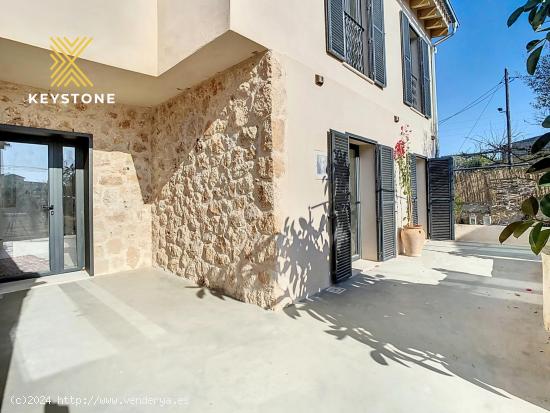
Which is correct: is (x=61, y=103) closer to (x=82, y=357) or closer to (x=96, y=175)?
(x=96, y=175)

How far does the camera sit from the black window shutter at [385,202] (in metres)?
5.46

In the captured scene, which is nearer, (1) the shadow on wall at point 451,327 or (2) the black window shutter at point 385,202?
(1) the shadow on wall at point 451,327

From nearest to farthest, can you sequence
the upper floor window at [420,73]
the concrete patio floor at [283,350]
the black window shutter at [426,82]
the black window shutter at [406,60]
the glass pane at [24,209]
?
1. the concrete patio floor at [283,350]
2. the glass pane at [24,209]
3. the black window shutter at [406,60]
4. the upper floor window at [420,73]
5. the black window shutter at [426,82]

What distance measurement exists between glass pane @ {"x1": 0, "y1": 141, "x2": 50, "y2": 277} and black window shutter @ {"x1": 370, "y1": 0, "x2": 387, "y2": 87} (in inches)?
235

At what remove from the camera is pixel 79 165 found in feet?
17.1

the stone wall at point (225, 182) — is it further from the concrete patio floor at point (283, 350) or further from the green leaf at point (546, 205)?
the green leaf at point (546, 205)

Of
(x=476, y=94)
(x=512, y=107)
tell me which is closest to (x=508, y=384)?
(x=512, y=107)

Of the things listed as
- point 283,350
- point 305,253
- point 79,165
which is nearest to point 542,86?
point 305,253

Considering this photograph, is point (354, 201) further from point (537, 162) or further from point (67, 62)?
point (67, 62)

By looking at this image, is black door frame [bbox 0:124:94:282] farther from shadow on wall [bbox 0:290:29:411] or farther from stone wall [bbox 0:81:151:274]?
shadow on wall [bbox 0:290:29:411]

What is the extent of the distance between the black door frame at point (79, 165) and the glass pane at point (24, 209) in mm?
95

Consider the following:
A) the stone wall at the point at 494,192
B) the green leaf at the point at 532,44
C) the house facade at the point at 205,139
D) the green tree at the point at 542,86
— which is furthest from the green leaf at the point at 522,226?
the stone wall at the point at 494,192

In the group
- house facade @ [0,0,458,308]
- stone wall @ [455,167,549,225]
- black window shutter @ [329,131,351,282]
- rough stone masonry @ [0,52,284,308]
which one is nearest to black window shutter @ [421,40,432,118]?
house facade @ [0,0,458,308]

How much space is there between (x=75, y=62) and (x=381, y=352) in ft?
15.4
